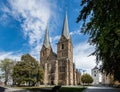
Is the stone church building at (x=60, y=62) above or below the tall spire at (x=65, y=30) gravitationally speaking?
below

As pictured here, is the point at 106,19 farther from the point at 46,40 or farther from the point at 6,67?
the point at 46,40

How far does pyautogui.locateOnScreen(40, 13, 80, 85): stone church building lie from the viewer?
82.4m

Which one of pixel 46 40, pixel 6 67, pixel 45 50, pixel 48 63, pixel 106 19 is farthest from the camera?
pixel 46 40

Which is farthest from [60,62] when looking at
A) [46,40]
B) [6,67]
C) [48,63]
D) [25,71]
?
[25,71]

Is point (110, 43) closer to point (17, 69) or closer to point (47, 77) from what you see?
point (17, 69)

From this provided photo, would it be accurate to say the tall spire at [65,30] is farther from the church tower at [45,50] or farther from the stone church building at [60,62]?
the church tower at [45,50]

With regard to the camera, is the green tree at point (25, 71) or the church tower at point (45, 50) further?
the church tower at point (45, 50)

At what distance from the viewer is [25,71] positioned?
5059 centimetres

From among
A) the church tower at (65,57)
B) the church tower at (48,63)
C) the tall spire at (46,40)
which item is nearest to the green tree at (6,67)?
the church tower at (48,63)

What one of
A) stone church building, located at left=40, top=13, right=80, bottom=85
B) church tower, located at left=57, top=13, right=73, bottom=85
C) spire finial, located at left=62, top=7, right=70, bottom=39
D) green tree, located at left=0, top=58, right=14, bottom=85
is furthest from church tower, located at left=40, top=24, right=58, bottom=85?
green tree, located at left=0, top=58, right=14, bottom=85

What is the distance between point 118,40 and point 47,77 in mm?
82988

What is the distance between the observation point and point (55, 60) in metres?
88.9

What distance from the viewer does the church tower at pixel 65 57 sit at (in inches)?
3205

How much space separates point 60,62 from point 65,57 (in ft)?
10.2
